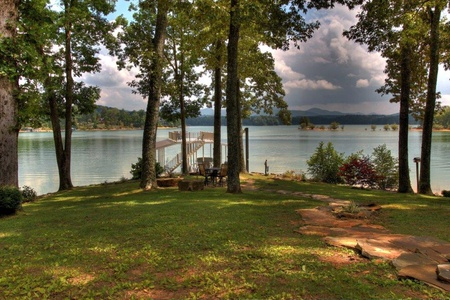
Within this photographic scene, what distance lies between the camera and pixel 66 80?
54.2 feet

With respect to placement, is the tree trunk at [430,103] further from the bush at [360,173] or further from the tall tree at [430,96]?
the bush at [360,173]

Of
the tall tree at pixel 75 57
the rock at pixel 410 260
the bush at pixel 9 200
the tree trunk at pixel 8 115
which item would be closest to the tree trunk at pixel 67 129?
the tall tree at pixel 75 57

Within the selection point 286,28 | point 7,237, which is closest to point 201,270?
point 7,237

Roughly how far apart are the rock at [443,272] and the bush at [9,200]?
8.38 m

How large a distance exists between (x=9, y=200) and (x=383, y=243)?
786 cm

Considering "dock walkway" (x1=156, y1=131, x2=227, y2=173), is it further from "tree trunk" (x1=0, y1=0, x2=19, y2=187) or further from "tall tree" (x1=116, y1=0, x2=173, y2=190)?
"tree trunk" (x1=0, y1=0, x2=19, y2=187)

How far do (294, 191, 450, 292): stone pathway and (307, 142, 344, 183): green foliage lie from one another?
508 inches

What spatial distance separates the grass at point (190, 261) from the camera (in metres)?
3.14

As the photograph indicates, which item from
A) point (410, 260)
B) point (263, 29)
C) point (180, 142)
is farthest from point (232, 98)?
point (180, 142)

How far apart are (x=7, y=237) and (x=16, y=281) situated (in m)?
2.31

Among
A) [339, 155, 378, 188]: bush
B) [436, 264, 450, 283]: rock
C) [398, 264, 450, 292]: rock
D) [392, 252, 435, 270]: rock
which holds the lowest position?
[339, 155, 378, 188]: bush

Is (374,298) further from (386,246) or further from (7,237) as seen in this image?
(7,237)

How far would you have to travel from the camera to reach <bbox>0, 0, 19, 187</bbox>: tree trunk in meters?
7.62

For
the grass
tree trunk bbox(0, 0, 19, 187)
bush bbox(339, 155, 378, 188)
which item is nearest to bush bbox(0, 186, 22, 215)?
tree trunk bbox(0, 0, 19, 187)
